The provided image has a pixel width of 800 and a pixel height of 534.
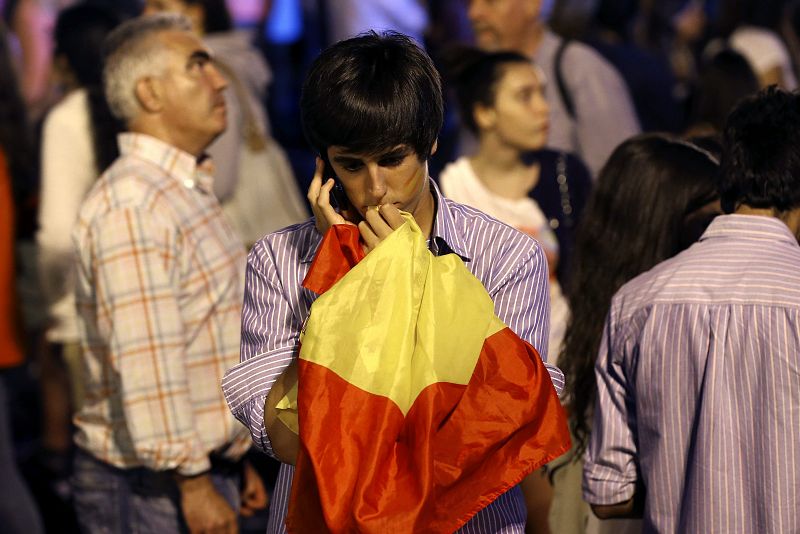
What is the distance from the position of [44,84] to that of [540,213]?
4648 millimetres

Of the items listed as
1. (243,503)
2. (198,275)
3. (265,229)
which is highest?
(198,275)

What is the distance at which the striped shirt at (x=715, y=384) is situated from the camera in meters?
2.62

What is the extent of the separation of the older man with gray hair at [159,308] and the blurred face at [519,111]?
1.31 meters

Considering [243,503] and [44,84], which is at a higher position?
[44,84]

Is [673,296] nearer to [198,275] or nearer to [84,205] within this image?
[198,275]

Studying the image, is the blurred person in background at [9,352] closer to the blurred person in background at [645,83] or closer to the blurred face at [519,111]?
the blurred face at [519,111]

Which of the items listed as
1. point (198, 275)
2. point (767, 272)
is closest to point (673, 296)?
point (767, 272)

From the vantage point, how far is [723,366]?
2668 millimetres

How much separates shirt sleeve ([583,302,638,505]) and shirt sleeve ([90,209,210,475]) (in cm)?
108

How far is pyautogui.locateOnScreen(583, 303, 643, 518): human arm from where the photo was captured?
9.58ft

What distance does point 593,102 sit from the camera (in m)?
5.34

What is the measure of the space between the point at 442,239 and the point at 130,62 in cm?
163

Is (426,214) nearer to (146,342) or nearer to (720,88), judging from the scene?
(146,342)

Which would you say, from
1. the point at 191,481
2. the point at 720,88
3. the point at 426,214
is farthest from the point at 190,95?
the point at 720,88
